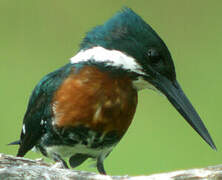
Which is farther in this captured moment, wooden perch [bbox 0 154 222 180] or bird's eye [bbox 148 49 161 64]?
bird's eye [bbox 148 49 161 64]

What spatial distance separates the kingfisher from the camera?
3.39 metres

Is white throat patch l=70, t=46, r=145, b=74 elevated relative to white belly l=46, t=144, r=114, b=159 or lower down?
elevated

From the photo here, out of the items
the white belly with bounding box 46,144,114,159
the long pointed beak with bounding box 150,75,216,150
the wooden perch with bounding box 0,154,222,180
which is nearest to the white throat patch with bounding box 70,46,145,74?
the long pointed beak with bounding box 150,75,216,150

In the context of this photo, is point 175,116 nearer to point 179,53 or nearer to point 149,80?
point 179,53

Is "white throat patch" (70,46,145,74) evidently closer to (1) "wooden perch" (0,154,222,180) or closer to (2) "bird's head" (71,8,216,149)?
(2) "bird's head" (71,8,216,149)

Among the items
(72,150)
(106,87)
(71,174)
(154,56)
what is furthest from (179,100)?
(71,174)

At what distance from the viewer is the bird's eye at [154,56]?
3371 mm

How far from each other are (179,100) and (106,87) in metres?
0.37

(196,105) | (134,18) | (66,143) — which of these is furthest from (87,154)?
(196,105)

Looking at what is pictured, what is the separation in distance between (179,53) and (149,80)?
2.87m

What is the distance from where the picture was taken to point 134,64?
11.1 ft

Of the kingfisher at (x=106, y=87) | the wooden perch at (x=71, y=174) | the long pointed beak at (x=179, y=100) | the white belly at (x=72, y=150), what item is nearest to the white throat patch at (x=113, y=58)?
the kingfisher at (x=106, y=87)

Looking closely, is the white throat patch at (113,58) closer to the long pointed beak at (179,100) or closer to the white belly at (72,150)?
the long pointed beak at (179,100)

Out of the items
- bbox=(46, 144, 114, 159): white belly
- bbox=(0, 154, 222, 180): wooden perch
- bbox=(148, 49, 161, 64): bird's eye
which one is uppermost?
bbox=(148, 49, 161, 64): bird's eye
